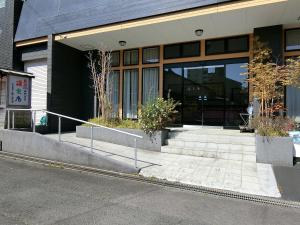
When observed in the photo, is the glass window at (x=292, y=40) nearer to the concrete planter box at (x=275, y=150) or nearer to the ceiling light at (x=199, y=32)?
the ceiling light at (x=199, y=32)

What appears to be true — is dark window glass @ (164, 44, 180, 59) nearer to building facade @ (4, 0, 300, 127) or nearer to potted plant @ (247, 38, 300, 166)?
building facade @ (4, 0, 300, 127)

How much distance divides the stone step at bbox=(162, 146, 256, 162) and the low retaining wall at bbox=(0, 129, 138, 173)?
2.37m

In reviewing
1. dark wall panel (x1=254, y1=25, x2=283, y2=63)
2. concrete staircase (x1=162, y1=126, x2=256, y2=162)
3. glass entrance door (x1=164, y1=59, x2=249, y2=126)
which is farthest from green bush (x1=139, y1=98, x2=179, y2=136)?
dark wall panel (x1=254, y1=25, x2=283, y2=63)

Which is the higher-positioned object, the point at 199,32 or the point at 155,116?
the point at 199,32

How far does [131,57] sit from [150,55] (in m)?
1.05

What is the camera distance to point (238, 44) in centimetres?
1259

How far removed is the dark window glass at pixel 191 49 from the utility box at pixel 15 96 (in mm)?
6495

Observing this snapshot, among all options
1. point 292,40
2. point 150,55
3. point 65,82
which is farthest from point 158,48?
point 292,40

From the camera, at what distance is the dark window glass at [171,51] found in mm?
13922

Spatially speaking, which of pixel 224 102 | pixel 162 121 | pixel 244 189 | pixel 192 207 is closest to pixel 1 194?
pixel 192 207

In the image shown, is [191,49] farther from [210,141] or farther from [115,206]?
[115,206]

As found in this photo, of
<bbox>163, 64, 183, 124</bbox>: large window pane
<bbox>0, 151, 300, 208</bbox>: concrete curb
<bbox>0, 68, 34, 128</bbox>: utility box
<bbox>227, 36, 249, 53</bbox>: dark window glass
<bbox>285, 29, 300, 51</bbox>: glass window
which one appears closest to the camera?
<bbox>0, 151, 300, 208</bbox>: concrete curb

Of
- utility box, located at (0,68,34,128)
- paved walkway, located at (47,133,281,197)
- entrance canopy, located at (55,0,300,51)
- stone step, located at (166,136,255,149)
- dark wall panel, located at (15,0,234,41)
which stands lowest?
paved walkway, located at (47,133,281,197)

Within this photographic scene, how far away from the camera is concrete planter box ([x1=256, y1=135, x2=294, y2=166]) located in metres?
8.48
